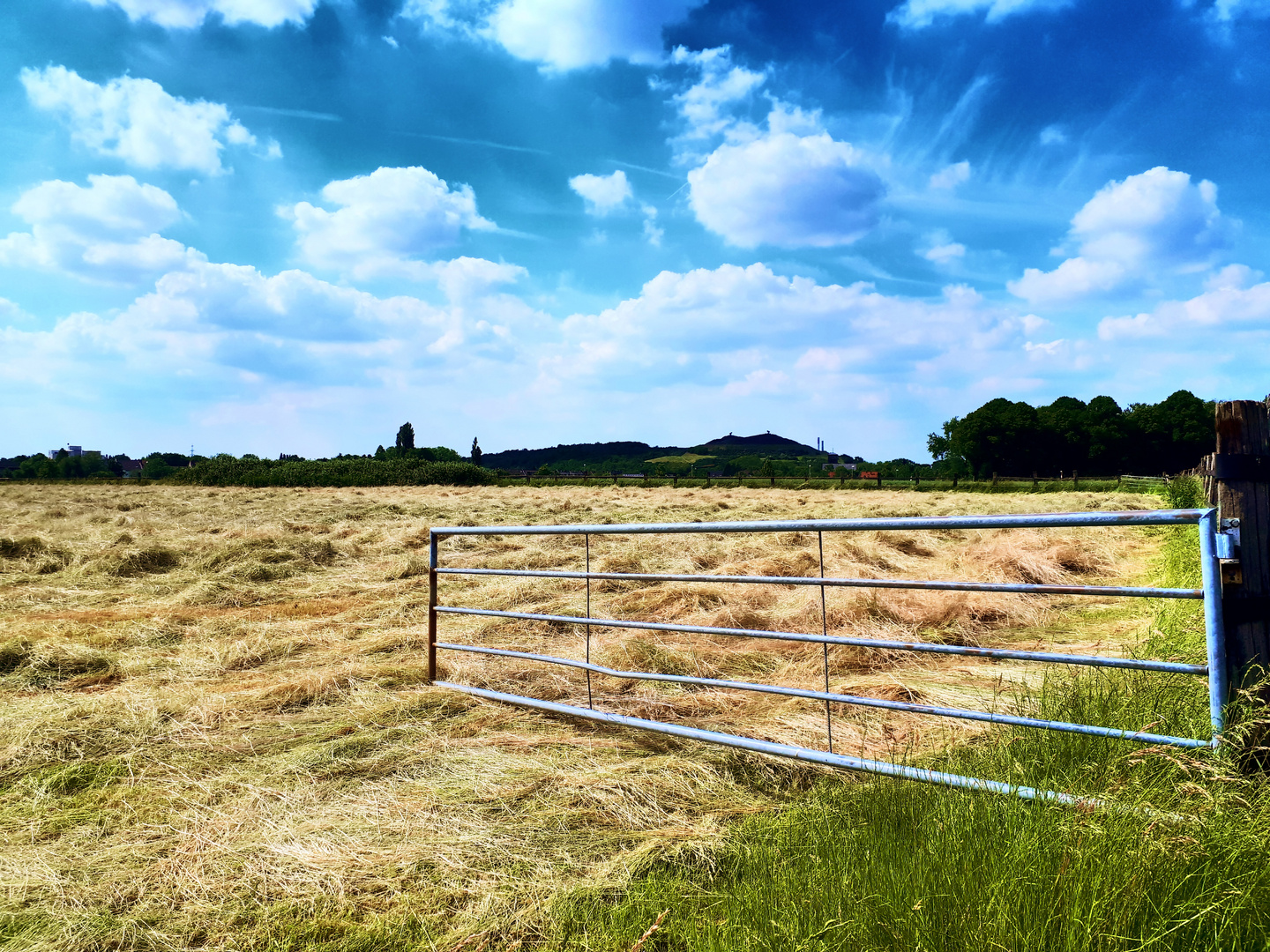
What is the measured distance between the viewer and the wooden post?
2418 millimetres

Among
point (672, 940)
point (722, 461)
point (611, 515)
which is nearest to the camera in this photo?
point (672, 940)

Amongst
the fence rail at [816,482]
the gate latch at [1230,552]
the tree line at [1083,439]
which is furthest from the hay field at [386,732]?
the tree line at [1083,439]

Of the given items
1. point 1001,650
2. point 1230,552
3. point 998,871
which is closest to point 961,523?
point 1001,650

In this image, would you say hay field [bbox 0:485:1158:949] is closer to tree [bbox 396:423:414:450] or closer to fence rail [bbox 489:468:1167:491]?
fence rail [bbox 489:468:1167:491]

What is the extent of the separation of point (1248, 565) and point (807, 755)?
1.77 meters

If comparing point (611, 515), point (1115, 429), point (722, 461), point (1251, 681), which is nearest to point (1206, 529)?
point (1251, 681)

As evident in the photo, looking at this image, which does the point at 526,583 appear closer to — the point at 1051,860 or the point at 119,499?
the point at 1051,860

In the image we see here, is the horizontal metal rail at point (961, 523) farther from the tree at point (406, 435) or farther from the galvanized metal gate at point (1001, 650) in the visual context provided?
the tree at point (406, 435)

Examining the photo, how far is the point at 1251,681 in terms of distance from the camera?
7.97ft

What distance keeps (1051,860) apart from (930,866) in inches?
11.7

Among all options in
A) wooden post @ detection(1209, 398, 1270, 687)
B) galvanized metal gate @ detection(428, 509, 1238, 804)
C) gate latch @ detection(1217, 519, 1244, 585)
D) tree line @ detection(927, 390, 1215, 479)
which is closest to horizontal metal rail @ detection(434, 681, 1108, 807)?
Answer: galvanized metal gate @ detection(428, 509, 1238, 804)

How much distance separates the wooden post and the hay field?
1439 mm

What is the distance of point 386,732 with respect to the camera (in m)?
4.18

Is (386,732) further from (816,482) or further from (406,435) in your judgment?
(406,435)
